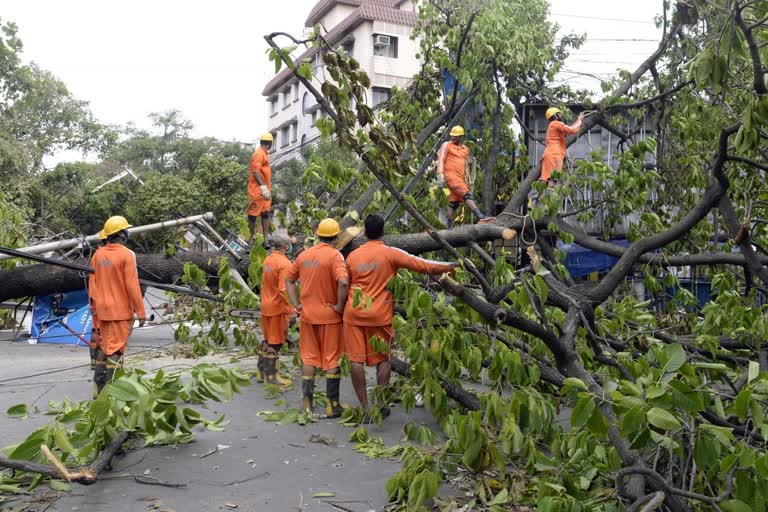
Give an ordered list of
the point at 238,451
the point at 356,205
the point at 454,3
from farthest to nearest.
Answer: the point at 454,3
the point at 356,205
the point at 238,451

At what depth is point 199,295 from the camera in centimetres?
812

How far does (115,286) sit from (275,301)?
1.54m

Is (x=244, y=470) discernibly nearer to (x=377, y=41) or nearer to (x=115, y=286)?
(x=115, y=286)

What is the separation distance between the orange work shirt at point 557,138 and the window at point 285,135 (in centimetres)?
3683

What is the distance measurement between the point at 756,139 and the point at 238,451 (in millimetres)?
3609

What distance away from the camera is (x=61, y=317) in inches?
428

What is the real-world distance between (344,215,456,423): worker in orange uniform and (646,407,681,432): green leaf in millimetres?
3233

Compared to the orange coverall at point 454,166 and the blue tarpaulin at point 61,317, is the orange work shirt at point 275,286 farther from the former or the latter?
the blue tarpaulin at point 61,317

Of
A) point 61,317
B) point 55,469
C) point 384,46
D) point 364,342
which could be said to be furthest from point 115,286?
point 384,46

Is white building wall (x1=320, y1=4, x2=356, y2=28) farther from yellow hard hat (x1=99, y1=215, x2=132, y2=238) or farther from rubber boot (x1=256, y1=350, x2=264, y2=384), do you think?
yellow hard hat (x1=99, y1=215, x2=132, y2=238)

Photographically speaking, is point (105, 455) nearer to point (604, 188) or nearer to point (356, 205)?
point (356, 205)

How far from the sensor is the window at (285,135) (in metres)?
44.5

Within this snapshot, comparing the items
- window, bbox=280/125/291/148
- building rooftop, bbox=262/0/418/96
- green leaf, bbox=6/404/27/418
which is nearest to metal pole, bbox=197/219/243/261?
green leaf, bbox=6/404/27/418

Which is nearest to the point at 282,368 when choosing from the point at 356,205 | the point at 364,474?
the point at 356,205
